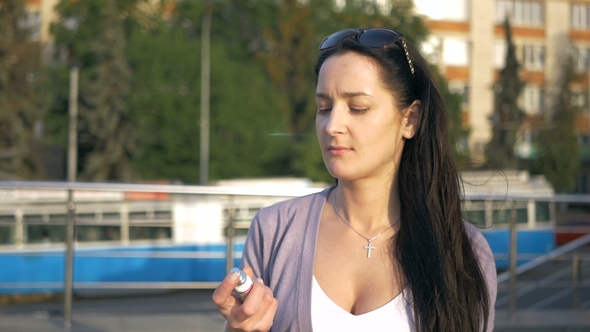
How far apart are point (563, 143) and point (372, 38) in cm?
4429

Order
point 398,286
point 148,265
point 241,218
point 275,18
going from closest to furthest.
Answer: point 398,286 < point 241,218 < point 148,265 < point 275,18

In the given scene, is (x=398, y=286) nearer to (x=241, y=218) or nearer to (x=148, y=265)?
(x=241, y=218)

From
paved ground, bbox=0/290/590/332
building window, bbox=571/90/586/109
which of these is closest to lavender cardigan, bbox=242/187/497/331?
paved ground, bbox=0/290/590/332

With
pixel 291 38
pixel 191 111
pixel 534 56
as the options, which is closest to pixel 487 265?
pixel 191 111

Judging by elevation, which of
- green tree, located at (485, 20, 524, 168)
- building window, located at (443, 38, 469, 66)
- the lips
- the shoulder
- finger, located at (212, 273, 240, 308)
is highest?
building window, located at (443, 38, 469, 66)

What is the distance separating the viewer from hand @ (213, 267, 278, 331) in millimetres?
1858

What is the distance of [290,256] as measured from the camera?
7.20ft

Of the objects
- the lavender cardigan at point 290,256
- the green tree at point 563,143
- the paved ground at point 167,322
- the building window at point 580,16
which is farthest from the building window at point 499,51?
the lavender cardigan at point 290,256

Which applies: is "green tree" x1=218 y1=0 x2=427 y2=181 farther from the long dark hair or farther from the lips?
the lips

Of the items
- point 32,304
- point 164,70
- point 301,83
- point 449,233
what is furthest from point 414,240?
point 301,83

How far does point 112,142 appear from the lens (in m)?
40.6

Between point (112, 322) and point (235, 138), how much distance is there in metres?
36.3

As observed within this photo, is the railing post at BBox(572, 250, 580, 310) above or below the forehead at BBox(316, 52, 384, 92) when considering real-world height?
below

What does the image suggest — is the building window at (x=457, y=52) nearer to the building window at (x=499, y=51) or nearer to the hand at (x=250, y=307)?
the building window at (x=499, y=51)
